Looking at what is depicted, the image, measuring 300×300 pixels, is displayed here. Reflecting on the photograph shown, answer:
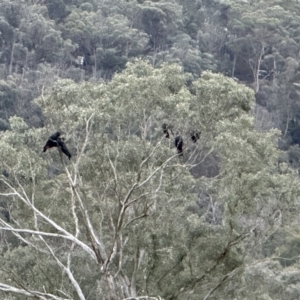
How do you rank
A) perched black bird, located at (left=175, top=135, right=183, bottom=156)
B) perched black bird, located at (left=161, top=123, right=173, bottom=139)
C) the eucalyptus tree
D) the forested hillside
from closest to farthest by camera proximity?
the forested hillside → the eucalyptus tree → perched black bird, located at (left=175, top=135, right=183, bottom=156) → perched black bird, located at (left=161, top=123, right=173, bottom=139)

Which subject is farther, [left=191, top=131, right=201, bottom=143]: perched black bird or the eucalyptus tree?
[left=191, top=131, right=201, bottom=143]: perched black bird

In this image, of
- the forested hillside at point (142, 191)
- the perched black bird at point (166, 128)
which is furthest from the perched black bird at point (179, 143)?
the perched black bird at point (166, 128)

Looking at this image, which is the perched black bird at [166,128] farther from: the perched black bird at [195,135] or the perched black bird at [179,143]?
the perched black bird at [195,135]

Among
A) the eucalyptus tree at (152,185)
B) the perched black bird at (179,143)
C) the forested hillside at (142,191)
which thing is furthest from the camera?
the perched black bird at (179,143)

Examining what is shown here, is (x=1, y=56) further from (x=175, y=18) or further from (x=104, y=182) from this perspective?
(x=104, y=182)

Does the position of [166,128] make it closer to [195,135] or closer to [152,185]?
[195,135]

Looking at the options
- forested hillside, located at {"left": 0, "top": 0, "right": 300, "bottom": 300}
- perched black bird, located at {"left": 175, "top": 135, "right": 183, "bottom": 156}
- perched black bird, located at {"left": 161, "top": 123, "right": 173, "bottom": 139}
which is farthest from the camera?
perched black bird, located at {"left": 161, "top": 123, "right": 173, "bottom": 139}

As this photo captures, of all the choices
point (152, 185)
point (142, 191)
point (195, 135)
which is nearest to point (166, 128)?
point (195, 135)

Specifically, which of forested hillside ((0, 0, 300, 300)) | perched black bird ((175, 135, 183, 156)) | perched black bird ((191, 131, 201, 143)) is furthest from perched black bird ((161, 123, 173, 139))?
perched black bird ((191, 131, 201, 143))

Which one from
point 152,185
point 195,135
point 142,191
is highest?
point 195,135

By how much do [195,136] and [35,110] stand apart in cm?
1411

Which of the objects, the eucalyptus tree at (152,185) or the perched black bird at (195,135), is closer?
the eucalyptus tree at (152,185)

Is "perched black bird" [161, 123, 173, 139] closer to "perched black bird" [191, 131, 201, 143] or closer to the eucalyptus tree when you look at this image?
the eucalyptus tree

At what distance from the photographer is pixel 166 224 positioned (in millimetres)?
9297
